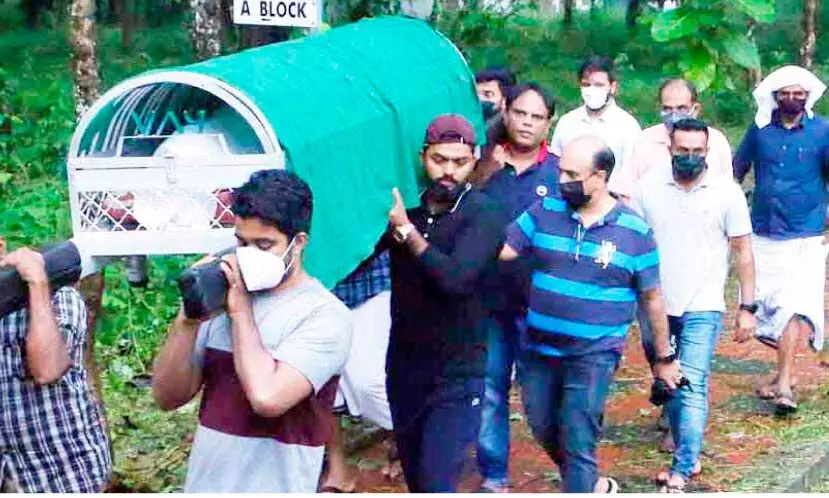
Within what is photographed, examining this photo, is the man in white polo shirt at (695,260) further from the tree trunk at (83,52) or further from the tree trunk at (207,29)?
the tree trunk at (207,29)

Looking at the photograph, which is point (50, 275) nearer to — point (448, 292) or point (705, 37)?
point (448, 292)

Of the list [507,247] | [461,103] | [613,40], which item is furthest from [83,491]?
[613,40]

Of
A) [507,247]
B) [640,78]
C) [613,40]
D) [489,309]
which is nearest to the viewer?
[507,247]

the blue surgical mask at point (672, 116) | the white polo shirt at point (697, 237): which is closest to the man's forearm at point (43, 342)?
the white polo shirt at point (697, 237)

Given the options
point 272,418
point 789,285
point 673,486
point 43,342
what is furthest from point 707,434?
point 43,342

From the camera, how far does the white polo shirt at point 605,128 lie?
25.1 feet

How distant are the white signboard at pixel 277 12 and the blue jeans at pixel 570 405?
67.6 inches

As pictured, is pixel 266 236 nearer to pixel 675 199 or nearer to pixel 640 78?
pixel 675 199

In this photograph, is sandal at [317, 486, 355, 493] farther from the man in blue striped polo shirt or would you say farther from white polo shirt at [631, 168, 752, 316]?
white polo shirt at [631, 168, 752, 316]

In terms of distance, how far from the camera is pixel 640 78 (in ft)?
76.2

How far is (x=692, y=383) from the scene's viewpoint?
20.6 feet

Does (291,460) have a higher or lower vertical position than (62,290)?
lower

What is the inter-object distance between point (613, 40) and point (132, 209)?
22.8m

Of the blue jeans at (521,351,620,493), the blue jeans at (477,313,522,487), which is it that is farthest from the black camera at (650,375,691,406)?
the blue jeans at (477,313,522,487)
